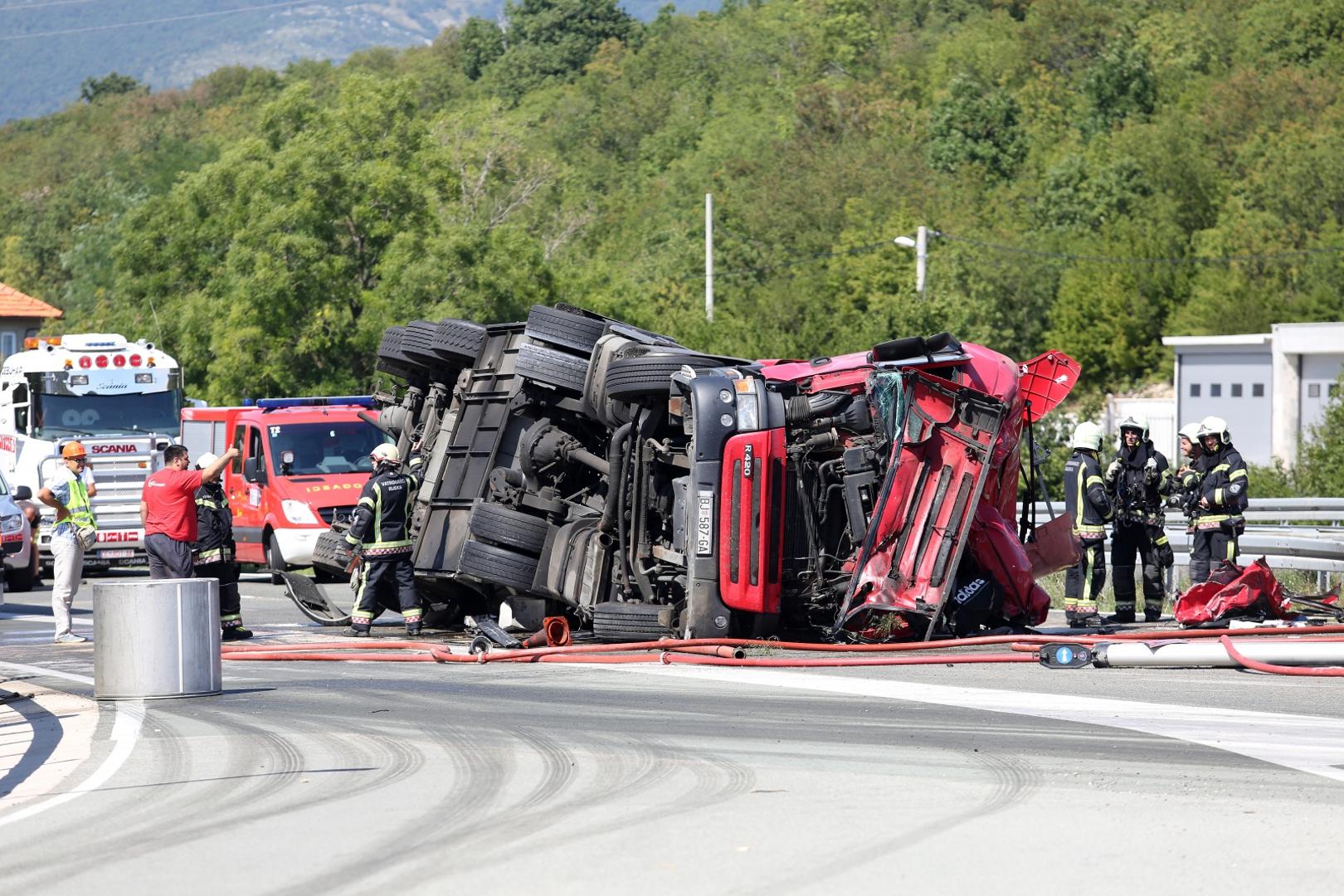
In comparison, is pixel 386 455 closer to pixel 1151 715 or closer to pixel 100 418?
pixel 1151 715

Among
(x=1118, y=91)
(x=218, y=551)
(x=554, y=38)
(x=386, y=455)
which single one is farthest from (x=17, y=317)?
(x=386, y=455)

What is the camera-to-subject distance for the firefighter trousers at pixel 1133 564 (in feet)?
51.0

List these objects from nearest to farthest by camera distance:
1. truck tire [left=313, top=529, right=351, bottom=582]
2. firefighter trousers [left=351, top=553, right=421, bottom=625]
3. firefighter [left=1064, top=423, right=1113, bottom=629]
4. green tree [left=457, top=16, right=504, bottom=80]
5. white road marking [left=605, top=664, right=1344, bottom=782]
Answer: white road marking [left=605, top=664, right=1344, bottom=782]
firefighter trousers [left=351, top=553, right=421, bottom=625]
firefighter [left=1064, top=423, right=1113, bottom=629]
truck tire [left=313, top=529, right=351, bottom=582]
green tree [left=457, top=16, right=504, bottom=80]

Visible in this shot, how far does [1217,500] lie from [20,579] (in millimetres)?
15163

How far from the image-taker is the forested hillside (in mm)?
38750

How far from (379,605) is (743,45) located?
95.3 metres

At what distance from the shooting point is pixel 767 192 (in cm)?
7531

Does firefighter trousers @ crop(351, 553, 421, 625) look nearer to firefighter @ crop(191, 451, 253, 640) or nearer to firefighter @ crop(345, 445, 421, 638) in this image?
firefighter @ crop(345, 445, 421, 638)

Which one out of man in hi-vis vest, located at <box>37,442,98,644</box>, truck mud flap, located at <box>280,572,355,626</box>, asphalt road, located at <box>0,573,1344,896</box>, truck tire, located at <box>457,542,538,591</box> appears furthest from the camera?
truck mud flap, located at <box>280,572,355,626</box>

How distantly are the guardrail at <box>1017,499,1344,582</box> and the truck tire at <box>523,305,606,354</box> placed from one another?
194 inches

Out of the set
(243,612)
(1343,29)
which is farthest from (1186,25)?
(243,612)

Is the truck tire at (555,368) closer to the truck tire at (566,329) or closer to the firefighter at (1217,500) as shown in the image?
the truck tire at (566,329)

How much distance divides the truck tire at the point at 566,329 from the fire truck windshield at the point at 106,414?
43.0 ft

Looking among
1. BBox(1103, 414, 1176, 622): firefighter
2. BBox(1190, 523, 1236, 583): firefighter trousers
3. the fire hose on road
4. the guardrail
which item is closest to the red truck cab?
the fire hose on road
